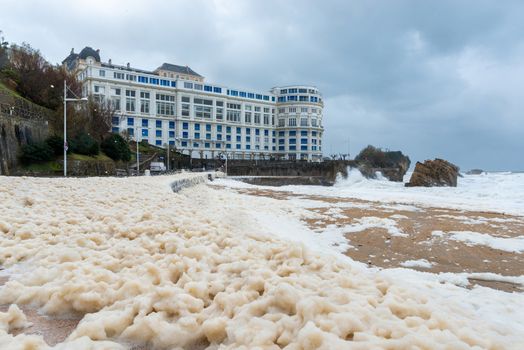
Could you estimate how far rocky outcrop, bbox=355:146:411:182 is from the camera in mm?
63156

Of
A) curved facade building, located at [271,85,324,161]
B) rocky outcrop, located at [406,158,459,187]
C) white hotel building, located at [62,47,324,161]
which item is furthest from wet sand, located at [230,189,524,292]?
curved facade building, located at [271,85,324,161]

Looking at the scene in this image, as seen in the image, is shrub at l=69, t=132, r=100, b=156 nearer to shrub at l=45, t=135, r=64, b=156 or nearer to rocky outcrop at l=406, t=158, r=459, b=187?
shrub at l=45, t=135, r=64, b=156

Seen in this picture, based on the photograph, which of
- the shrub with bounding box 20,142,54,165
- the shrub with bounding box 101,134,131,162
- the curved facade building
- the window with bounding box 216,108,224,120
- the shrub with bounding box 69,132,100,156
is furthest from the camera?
the curved facade building

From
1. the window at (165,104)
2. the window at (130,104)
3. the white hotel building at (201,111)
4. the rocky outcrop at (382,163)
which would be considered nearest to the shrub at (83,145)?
the white hotel building at (201,111)

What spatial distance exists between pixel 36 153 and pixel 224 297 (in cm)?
3311

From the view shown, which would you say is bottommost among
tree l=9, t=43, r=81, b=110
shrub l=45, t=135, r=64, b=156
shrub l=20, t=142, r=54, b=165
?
shrub l=20, t=142, r=54, b=165

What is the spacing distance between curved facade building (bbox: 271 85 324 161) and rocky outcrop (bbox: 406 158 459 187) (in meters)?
50.8

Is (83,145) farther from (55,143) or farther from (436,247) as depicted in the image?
(436,247)

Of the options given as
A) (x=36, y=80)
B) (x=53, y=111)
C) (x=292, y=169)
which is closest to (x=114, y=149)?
(x=53, y=111)

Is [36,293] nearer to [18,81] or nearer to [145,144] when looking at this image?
[18,81]

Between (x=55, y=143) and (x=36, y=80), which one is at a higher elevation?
(x=36, y=80)

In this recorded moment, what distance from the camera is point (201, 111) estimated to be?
8400 centimetres

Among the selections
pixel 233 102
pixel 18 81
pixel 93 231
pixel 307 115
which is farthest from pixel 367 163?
pixel 93 231

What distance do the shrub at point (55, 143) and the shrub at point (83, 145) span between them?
2.21 meters
